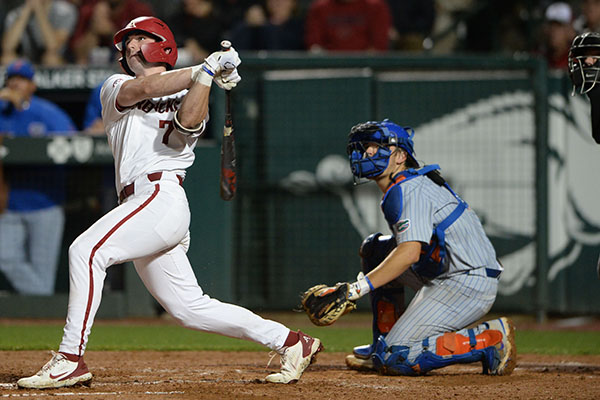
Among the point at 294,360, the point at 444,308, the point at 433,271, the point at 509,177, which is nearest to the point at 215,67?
the point at 294,360

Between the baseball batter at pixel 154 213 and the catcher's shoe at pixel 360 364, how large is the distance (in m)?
0.69

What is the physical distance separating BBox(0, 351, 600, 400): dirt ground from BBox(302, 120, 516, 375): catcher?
13 centimetres

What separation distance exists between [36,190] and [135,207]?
173 inches

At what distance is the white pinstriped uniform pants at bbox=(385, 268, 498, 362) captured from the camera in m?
4.66

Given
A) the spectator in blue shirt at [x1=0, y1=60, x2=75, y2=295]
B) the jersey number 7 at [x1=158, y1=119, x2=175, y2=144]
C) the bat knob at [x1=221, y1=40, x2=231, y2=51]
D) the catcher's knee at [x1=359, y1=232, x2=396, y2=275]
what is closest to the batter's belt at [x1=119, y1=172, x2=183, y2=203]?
the jersey number 7 at [x1=158, y1=119, x2=175, y2=144]

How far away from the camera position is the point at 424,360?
459 cm

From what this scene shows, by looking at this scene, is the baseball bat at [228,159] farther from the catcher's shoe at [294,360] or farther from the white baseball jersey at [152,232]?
the catcher's shoe at [294,360]

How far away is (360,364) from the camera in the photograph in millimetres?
4973

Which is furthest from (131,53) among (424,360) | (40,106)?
(40,106)

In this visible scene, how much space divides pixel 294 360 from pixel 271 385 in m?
0.17

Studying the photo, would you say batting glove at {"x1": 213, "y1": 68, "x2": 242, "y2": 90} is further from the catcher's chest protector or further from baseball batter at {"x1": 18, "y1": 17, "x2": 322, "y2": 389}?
the catcher's chest protector

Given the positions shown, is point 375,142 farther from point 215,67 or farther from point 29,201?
point 29,201

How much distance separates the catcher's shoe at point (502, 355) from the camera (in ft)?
15.1

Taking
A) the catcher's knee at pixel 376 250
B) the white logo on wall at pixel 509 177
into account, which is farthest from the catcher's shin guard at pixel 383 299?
the white logo on wall at pixel 509 177
